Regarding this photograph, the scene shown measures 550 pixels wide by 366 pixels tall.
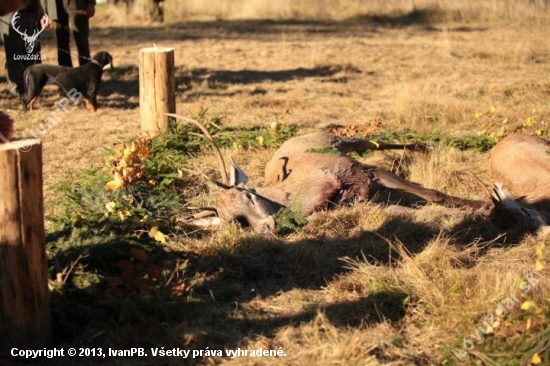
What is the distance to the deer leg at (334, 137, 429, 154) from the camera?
6.47 m

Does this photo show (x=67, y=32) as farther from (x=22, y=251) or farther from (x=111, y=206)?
(x=22, y=251)

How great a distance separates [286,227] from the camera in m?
5.25

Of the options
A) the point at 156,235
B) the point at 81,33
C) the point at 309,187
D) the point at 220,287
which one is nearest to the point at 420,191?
the point at 309,187

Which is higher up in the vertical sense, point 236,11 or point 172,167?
point 236,11

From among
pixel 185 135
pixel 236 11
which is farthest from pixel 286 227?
pixel 236 11

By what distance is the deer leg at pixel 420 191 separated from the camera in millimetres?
5703

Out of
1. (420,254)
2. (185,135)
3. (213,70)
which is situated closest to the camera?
(420,254)

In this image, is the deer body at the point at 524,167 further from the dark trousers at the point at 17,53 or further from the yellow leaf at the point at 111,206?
the dark trousers at the point at 17,53

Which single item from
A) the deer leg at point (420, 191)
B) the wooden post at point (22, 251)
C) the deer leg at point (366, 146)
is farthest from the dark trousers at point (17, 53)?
the wooden post at point (22, 251)

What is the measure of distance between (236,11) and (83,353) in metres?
16.5

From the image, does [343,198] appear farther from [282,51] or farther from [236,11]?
[236,11]

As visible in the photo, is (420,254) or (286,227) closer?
(420,254)

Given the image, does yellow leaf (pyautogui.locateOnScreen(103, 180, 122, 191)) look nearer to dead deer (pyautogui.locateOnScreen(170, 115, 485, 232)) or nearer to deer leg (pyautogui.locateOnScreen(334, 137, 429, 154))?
dead deer (pyautogui.locateOnScreen(170, 115, 485, 232))

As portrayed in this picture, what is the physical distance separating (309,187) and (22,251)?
2.61 metres
